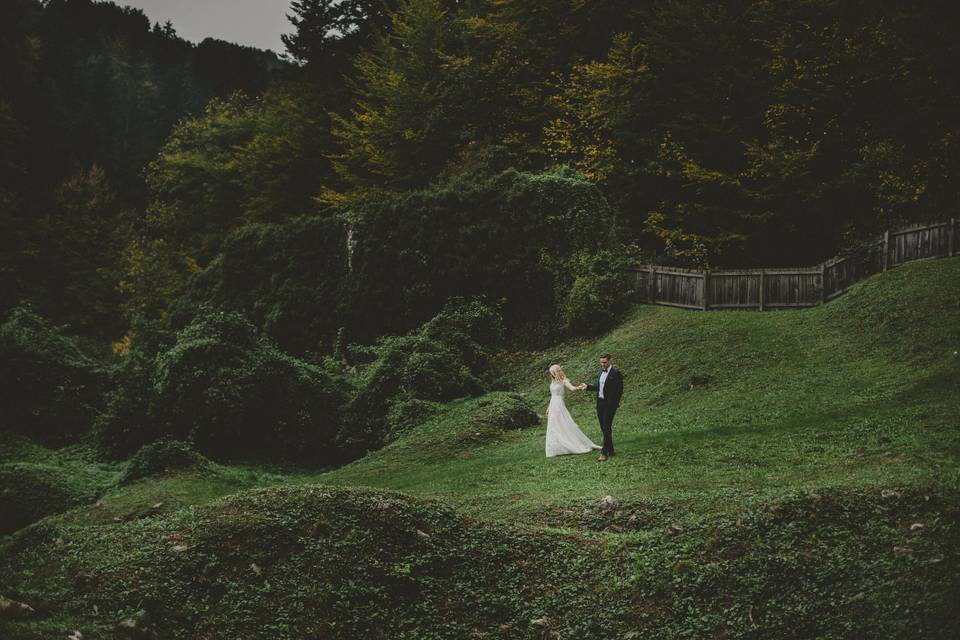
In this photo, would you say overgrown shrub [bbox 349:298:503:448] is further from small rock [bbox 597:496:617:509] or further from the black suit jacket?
small rock [bbox 597:496:617:509]

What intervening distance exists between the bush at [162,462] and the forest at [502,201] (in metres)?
3.85

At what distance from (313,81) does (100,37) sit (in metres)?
42.7

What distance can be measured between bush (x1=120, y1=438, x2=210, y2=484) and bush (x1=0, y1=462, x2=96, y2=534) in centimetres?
100

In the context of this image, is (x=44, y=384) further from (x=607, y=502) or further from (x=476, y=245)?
(x=607, y=502)

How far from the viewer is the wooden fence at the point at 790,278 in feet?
76.5

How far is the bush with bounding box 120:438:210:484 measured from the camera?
18.2 meters

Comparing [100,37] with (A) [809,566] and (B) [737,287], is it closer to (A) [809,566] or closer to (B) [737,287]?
(B) [737,287]

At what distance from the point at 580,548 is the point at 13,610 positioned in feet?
20.8

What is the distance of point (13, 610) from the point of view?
7977 millimetres

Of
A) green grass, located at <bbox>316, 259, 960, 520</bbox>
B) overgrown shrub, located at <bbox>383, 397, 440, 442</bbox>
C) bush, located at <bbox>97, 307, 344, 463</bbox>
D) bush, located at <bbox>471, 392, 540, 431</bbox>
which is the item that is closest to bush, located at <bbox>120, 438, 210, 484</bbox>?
green grass, located at <bbox>316, 259, 960, 520</bbox>

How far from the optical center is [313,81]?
52594 mm

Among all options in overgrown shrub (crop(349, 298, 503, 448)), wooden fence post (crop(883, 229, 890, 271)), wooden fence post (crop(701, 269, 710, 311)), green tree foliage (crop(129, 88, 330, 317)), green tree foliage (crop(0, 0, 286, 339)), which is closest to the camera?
overgrown shrub (crop(349, 298, 503, 448))

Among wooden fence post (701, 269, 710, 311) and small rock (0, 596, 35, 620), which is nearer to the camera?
small rock (0, 596, 35, 620)

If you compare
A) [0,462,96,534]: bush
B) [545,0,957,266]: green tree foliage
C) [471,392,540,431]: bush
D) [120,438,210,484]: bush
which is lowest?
[0,462,96,534]: bush
